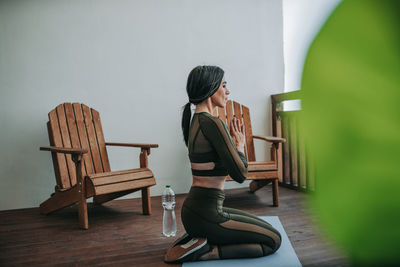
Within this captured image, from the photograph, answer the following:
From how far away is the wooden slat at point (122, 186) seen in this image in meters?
2.54

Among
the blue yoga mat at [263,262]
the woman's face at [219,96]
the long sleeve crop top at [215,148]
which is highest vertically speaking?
the woman's face at [219,96]

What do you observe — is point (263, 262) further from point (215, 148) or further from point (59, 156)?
point (59, 156)

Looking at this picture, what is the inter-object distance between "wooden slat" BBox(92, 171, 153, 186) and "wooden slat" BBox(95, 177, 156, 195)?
0.02m

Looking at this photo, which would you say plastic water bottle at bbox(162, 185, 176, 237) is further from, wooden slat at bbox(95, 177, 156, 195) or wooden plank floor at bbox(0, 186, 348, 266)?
wooden slat at bbox(95, 177, 156, 195)

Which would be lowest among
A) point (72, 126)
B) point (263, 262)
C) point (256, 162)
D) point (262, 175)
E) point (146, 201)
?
point (263, 262)

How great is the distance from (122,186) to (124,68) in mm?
1331

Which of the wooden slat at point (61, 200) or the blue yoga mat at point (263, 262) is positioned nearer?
the blue yoga mat at point (263, 262)

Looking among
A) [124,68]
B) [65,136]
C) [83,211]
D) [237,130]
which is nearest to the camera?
[237,130]

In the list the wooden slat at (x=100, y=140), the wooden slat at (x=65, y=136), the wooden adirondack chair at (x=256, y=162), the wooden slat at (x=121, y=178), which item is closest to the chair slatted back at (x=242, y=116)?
the wooden adirondack chair at (x=256, y=162)

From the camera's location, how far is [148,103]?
11.7 ft

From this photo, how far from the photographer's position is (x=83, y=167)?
304cm

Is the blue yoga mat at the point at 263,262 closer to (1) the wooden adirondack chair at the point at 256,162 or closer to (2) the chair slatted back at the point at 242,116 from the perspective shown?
(1) the wooden adirondack chair at the point at 256,162

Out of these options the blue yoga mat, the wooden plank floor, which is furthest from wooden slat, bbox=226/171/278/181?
the blue yoga mat

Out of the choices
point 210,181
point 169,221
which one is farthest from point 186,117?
point 169,221
